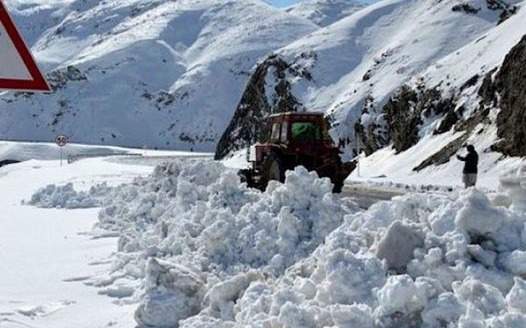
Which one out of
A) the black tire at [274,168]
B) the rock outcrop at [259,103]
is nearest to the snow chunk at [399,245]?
the black tire at [274,168]

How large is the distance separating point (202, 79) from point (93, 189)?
13430 cm

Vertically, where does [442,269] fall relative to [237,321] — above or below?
above

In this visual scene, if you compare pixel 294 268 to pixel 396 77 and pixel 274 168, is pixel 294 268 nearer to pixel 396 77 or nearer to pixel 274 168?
pixel 274 168

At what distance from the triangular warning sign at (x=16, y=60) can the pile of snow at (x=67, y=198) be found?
14403 mm

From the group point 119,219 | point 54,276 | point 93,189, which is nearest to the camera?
point 54,276

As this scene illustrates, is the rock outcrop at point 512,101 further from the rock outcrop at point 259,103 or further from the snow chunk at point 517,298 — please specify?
the rock outcrop at point 259,103

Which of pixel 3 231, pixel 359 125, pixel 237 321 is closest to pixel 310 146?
pixel 3 231

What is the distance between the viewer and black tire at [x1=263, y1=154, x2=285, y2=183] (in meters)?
15.5

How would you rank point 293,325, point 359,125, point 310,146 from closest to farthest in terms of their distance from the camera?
1. point 293,325
2. point 310,146
3. point 359,125

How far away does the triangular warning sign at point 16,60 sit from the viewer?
13.0 ft

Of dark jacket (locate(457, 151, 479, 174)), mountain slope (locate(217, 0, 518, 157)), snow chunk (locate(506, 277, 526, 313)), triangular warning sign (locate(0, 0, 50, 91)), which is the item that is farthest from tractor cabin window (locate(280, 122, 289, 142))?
mountain slope (locate(217, 0, 518, 157))

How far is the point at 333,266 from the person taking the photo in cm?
Result: 518

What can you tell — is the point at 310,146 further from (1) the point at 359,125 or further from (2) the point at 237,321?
(1) the point at 359,125

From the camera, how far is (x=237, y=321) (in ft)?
17.8
